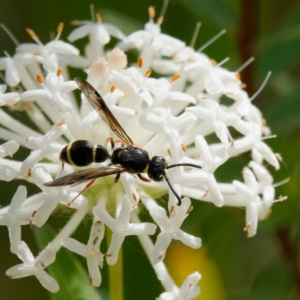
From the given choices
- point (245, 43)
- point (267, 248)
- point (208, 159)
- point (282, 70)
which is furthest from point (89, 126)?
point (267, 248)

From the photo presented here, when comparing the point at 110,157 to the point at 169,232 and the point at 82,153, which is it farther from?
the point at 169,232

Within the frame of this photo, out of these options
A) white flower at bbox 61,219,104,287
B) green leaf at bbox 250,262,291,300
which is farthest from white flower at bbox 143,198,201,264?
green leaf at bbox 250,262,291,300

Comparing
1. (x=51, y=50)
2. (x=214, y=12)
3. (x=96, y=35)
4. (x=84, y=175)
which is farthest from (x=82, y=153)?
(x=214, y=12)

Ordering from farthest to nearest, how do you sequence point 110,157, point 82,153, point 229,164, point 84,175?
point 229,164 < point 110,157 < point 82,153 < point 84,175

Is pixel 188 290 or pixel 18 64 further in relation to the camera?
pixel 18 64

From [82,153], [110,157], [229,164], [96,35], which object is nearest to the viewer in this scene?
[82,153]

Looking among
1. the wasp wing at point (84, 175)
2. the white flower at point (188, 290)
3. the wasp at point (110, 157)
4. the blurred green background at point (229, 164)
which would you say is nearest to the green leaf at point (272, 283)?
the blurred green background at point (229, 164)

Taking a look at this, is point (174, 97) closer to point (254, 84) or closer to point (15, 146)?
point (15, 146)

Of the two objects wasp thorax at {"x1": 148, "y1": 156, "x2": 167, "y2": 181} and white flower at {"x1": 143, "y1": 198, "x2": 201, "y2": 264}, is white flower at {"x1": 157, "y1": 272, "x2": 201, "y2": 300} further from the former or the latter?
wasp thorax at {"x1": 148, "y1": 156, "x2": 167, "y2": 181}
